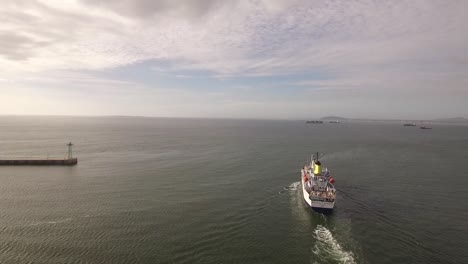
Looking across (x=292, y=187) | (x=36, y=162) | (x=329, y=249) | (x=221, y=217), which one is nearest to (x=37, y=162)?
(x=36, y=162)

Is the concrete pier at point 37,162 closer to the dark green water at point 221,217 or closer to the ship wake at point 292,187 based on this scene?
the dark green water at point 221,217

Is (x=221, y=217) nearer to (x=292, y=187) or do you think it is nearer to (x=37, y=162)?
(x=292, y=187)

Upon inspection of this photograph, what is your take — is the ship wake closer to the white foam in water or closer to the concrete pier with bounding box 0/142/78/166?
the white foam in water

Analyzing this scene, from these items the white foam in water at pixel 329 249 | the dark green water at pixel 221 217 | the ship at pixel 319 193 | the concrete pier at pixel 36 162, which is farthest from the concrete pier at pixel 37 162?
the white foam in water at pixel 329 249

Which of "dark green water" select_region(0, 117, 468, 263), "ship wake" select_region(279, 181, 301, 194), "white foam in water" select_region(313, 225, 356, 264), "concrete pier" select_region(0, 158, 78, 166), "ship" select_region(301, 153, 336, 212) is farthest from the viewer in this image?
"concrete pier" select_region(0, 158, 78, 166)

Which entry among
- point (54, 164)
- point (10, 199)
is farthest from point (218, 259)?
point (54, 164)

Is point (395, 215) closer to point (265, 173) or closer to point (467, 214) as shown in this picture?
point (467, 214)

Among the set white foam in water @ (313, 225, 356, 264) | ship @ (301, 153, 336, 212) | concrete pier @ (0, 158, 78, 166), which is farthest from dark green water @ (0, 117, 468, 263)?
concrete pier @ (0, 158, 78, 166)

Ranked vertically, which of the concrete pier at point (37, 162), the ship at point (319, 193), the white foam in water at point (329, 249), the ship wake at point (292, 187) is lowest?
the white foam in water at point (329, 249)
